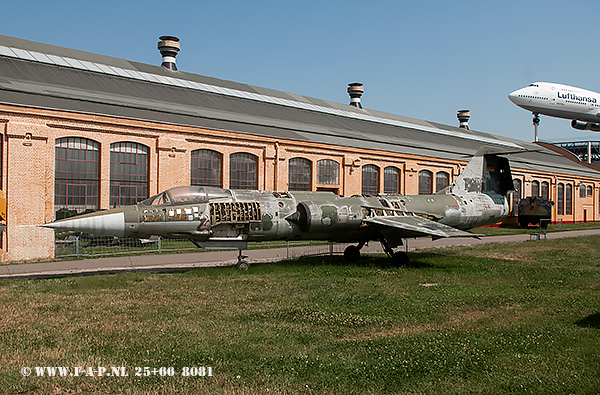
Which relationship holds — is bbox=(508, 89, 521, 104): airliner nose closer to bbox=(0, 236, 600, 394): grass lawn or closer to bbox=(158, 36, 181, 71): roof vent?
bbox=(158, 36, 181, 71): roof vent

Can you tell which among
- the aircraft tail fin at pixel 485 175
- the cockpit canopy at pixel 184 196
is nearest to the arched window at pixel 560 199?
the aircraft tail fin at pixel 485 175

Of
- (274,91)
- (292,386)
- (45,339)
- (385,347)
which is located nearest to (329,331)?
(385,347)

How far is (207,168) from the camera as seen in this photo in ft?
95.3

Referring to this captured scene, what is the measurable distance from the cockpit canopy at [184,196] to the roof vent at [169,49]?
30.6 m

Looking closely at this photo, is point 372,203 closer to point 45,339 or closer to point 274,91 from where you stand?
point 45,339

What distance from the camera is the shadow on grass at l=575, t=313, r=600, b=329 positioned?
904 centimetres

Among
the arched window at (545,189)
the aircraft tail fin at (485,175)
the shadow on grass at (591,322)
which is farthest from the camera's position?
the arched window at (545,189)

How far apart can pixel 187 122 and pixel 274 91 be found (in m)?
22.7

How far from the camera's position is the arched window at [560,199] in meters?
55.9

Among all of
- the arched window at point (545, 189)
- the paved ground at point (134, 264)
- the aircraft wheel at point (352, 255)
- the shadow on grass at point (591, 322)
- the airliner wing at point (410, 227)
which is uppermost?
the arched window at point (545, 189)

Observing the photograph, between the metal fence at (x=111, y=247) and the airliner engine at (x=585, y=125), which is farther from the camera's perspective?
the airliner engine at (x=585, y=125)

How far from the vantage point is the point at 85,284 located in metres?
13.4

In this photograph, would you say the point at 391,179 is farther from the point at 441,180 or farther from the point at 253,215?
the point at 253,215

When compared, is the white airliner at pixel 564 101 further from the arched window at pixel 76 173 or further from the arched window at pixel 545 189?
the arched window at pixel 76 173
